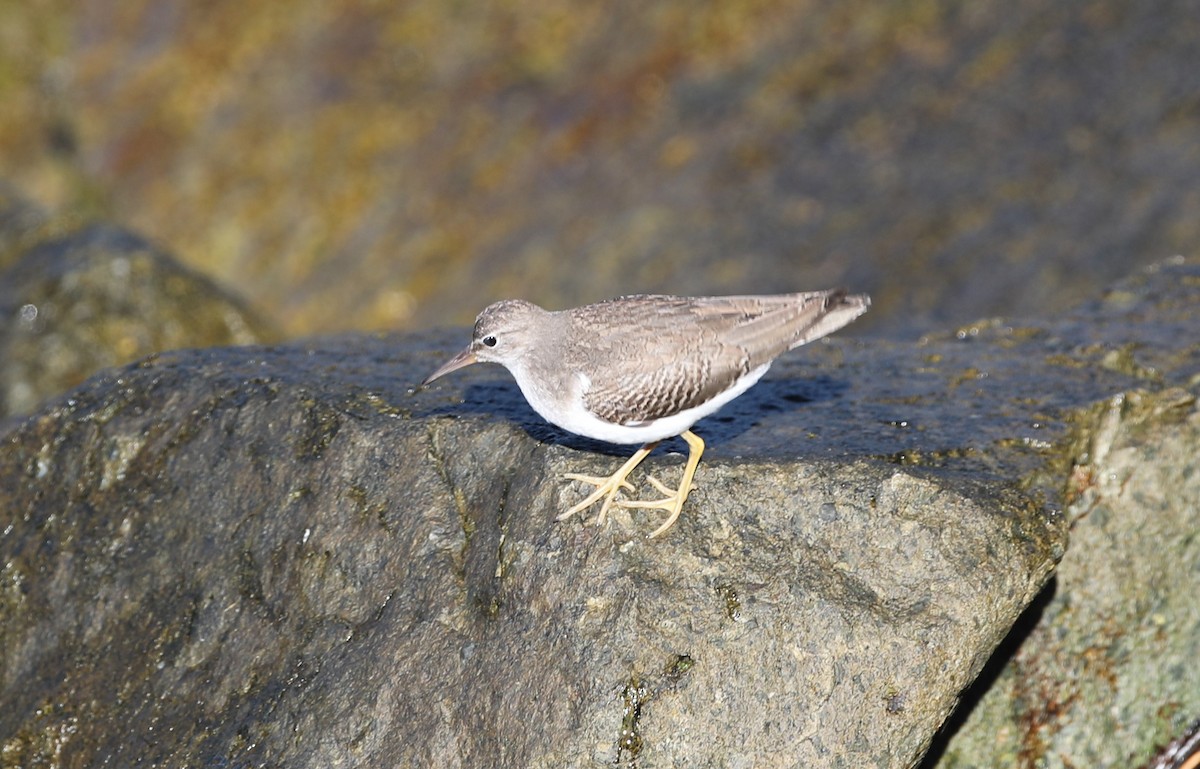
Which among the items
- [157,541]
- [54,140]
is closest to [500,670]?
[157,541]

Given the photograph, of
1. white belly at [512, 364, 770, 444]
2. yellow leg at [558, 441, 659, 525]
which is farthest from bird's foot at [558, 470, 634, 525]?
white belly at [512, 364, 770, 444]

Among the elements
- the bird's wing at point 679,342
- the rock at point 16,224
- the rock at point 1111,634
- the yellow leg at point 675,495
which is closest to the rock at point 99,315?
the rock at point 16,224

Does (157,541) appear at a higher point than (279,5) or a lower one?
lower

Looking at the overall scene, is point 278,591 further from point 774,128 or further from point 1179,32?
point 1179,32

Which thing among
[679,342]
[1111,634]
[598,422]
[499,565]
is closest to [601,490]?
[598,422]

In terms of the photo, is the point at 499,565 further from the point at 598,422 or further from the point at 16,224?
the point at 16,224

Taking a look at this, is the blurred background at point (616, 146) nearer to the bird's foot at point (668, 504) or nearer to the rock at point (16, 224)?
the rock at point (16, 224)
